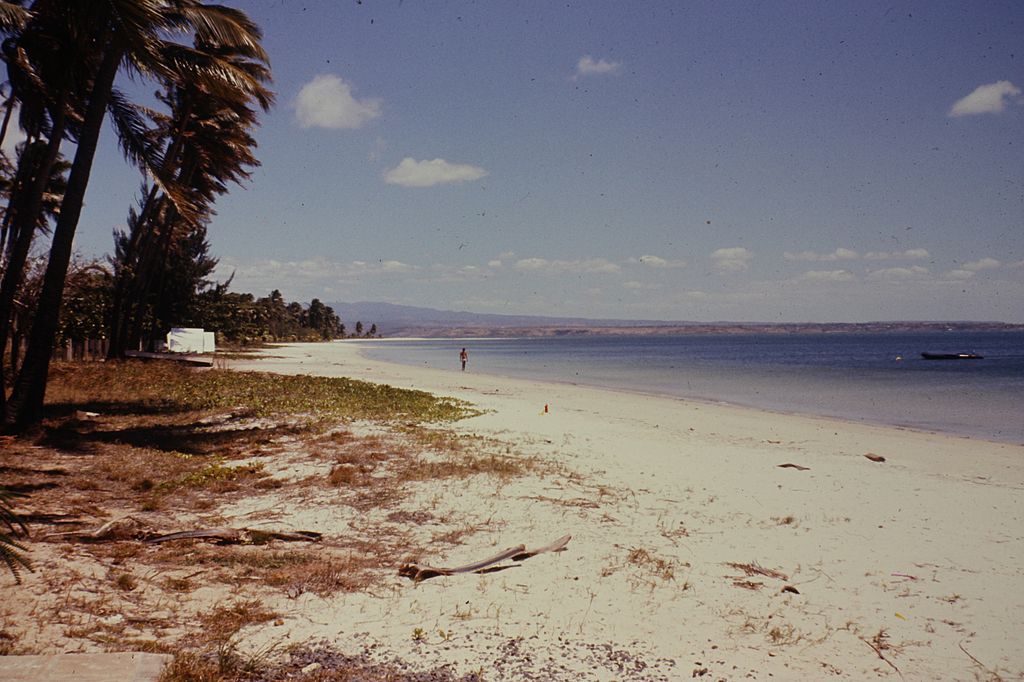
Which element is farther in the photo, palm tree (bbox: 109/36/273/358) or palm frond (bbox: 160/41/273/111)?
palm tree (bbox: 109/36/273/358)

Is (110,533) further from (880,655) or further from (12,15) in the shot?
(12,15)

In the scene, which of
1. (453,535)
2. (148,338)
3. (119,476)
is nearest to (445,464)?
(453,535)

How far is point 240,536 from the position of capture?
6188 mm

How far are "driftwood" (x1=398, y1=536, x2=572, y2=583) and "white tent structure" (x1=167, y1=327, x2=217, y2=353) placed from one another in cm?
3917

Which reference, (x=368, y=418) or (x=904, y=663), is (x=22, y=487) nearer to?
(x=368, y=418)

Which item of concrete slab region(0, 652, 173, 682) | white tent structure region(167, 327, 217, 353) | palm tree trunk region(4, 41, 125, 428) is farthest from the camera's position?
white tent structure region(167, 327, 217, 353)

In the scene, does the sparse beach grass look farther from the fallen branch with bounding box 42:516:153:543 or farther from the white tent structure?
the white tent structure

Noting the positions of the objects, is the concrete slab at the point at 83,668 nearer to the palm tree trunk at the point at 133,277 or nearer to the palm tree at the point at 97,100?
the palm tree at the point at 97,100

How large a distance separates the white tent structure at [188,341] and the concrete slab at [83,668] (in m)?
40.3

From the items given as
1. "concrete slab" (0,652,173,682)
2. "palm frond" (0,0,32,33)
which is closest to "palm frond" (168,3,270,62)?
"palm frond" (0,0,32,33)

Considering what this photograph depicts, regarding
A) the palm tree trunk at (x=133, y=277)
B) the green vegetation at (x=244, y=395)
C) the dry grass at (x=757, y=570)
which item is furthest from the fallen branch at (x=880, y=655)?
the palm tree trunk at (x=133, y=277)

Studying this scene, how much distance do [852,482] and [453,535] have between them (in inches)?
269

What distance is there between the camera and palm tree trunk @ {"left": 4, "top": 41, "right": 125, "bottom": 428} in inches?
447

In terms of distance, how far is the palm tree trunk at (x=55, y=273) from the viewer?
1136cm
